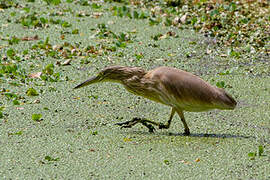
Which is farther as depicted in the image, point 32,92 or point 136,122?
point 32,92

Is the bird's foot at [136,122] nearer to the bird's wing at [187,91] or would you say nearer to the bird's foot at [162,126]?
the bird's foot at [162,126]

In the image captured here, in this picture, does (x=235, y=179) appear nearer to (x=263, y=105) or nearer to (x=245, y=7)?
A: (x=263, y=105)

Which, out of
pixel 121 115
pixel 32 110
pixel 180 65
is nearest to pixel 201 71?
pixel 180 65

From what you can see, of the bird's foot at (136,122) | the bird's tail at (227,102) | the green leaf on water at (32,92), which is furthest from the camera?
the green leaf on water at (32,92)

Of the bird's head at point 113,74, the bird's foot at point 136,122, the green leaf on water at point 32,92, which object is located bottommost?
the green leaf on water at point 32,92

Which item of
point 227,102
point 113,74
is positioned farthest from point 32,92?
point 227,102

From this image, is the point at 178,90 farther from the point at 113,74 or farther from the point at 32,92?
the point at 32,92

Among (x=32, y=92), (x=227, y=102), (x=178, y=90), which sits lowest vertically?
(x=32, y=92)

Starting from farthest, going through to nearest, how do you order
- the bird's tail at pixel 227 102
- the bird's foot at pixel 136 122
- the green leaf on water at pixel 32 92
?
the green leaf on water at pixel 32 92
the bird's foot at pixel 136 122
the bird's tail at pixel 227 102

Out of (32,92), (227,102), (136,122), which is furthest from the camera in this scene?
(32,92)

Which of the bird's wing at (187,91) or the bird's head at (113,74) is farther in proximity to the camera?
the bird's head at (113,74)

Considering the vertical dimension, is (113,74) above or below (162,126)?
above

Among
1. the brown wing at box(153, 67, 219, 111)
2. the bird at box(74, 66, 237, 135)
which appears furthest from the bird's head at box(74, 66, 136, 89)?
the brown wing at box(153, 67, 219, 111)

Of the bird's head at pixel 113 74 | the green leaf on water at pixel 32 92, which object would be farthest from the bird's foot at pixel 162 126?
the green leaf on water at pixel 32 92
